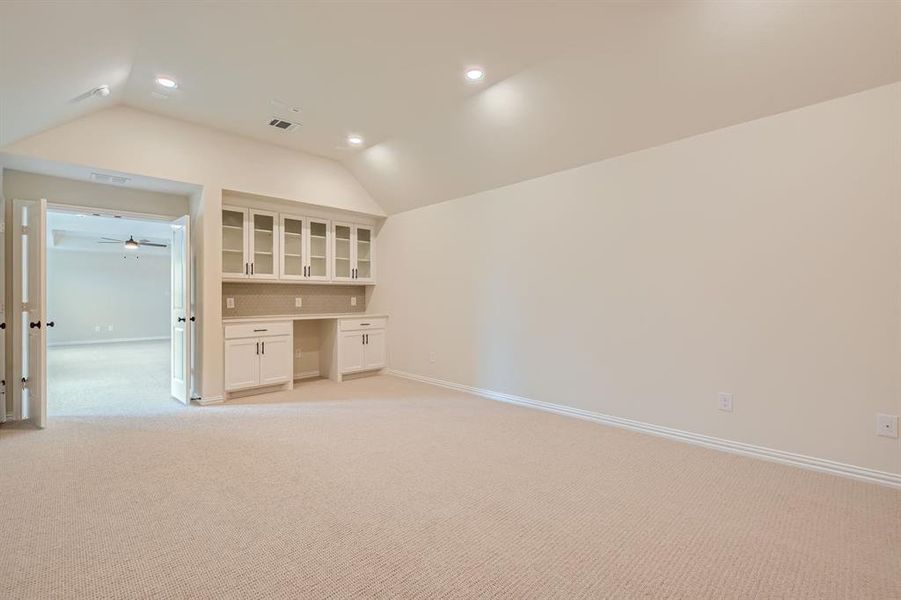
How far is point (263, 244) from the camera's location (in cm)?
545

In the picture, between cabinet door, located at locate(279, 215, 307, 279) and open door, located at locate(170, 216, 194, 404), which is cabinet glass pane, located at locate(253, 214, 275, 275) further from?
open door, located at locate(170, 216, 194, 404)

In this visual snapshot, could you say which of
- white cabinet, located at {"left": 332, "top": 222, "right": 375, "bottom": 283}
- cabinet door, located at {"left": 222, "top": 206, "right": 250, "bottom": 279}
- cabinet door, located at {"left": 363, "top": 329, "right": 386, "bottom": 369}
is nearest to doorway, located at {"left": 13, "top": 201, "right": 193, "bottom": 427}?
cabinet door, located at {"left": 222, "top": 206, "right": 250, "bottom": 279}

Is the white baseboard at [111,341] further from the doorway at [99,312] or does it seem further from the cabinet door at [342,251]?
the cabinet door at [342,251]

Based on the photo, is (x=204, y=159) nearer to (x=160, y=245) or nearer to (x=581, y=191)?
(x=581, y=191)

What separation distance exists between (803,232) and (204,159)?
5410 mm

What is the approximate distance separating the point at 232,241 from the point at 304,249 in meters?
0.89

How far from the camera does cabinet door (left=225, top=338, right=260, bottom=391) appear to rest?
4.84 metres

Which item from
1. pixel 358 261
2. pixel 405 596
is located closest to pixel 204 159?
pixel 358 261

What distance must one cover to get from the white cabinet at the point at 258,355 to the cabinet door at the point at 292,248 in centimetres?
77

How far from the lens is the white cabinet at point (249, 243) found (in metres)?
5.19

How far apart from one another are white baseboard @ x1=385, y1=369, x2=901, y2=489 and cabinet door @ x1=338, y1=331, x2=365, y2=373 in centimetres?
198

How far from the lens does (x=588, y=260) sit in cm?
417

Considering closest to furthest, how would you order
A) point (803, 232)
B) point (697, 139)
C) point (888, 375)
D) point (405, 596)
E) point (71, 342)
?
point (405, 596) → point (888, 375) → point (803, 232) → point (697, 139) → point (71, 342)

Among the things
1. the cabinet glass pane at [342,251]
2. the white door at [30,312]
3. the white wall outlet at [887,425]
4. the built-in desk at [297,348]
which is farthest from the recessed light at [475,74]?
the white door at [30,312]
